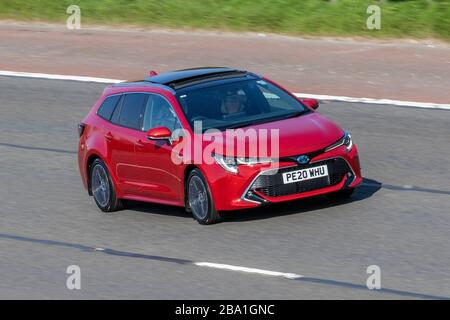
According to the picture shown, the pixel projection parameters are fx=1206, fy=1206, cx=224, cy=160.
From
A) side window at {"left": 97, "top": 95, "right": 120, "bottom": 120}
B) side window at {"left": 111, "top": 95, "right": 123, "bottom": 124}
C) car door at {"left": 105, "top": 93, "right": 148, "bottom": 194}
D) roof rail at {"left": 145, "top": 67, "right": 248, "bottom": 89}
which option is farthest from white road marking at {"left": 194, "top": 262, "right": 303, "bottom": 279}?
side window at {"left": 97, "top": 95, "right": 120, "bottom": 120}

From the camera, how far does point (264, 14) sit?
2445cm

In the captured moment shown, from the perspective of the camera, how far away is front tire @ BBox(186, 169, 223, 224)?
40.7 feet

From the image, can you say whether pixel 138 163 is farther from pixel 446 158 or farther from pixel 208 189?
pixel 446 158

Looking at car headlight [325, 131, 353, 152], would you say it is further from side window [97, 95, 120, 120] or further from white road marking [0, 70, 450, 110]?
white road marking [0, 70, 450, 110]

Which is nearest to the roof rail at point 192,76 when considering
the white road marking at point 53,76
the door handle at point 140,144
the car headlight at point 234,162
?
the door handle at point 140,144

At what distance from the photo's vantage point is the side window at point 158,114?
13.1 m

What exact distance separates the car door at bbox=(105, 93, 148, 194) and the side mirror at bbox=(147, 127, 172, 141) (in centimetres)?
61

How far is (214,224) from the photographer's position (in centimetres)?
1261

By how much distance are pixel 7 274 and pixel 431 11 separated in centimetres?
1337

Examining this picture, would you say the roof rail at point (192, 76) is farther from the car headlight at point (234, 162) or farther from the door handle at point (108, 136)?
the car headlight at point (234, 162)

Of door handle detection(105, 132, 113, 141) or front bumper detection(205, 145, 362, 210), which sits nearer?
front bumper detection(205, 145, 362, 210)

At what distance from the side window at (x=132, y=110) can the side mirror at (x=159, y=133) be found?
722mm

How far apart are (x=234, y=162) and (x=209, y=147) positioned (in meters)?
0.33
